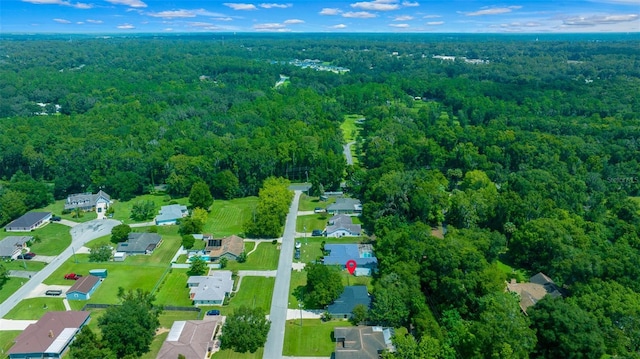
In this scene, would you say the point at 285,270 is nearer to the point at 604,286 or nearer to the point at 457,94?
the point at 604,286

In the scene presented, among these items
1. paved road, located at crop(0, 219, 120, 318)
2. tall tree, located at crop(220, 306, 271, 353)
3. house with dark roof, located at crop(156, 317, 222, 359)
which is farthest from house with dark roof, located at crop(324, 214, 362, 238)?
paved road, located at crop(0, 219, 120, 318)

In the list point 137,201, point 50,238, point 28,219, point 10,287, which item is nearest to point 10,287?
point 10,287

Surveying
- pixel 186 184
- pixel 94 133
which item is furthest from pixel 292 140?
pixel 94 133

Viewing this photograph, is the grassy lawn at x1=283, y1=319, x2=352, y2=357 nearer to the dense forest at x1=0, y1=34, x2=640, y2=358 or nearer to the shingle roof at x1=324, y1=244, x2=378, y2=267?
the dense forest at x1=0, y1=34, x2=640, y2=358

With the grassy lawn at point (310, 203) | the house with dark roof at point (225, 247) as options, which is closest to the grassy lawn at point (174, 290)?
the house with dark roof at point (225, 247)

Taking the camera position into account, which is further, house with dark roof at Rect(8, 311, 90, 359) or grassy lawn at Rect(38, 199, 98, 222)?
grassy lawn at Rect(38, 199, 98, 222)

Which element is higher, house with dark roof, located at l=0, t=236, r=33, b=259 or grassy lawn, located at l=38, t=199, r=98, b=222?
house with dark roof, located at l=0, t=236, r=33, b=259

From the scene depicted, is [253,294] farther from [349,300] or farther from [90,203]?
[90,203]
